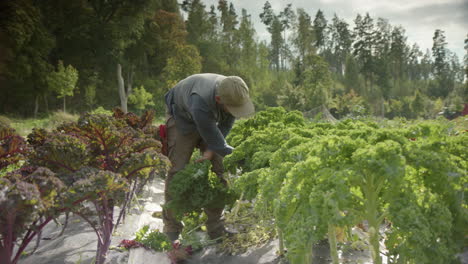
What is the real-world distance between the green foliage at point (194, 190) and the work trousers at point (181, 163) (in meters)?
0.28

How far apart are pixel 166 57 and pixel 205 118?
109 feet

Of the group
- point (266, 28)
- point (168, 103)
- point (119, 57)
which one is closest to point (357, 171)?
point (168, 103)

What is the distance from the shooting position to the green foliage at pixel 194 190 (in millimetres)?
3096

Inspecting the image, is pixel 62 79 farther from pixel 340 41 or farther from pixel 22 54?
pixel 340 41

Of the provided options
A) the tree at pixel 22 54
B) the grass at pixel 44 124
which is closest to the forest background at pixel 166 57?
the tree at pixel 22 54

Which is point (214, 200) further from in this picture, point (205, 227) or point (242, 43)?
point (242, 43)

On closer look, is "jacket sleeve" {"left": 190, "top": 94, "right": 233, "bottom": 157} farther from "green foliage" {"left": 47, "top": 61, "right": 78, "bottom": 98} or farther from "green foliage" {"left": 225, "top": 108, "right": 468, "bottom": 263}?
"green foliage" {"left": 47, "top": 61, "right": 78, "bottom": 98}

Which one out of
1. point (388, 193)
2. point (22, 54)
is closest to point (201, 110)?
point (388, 193)

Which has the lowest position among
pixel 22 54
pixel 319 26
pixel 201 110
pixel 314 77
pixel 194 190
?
pixel 194 190

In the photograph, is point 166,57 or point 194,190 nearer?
point 194,190

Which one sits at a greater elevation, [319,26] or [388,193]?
[319,26]

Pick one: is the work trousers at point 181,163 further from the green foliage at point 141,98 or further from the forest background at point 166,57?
the green foliage at point 141,98

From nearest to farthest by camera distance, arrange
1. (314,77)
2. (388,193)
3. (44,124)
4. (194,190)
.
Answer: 1. (388,193)
2. (194,190)
3. (44,124)
4. (314,77)

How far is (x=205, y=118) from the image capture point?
3.25m
